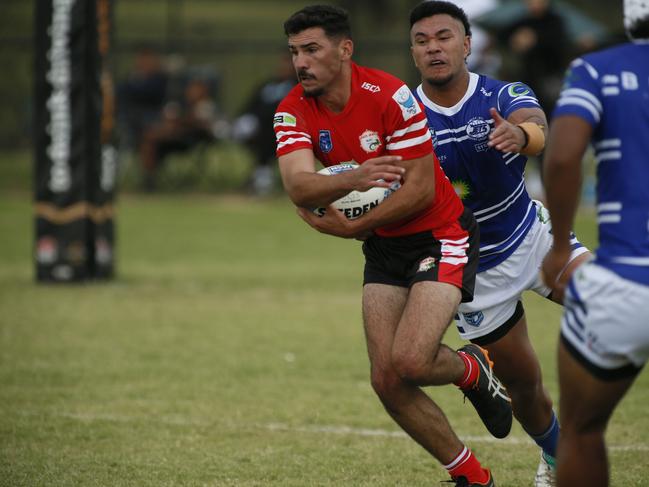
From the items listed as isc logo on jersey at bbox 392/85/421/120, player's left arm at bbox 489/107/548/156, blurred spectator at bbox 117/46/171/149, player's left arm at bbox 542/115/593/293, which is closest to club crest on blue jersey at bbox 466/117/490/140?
player's left arm at bbox 489/107/548/156

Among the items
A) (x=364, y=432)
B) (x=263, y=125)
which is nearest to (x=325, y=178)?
(x=364, y=432)

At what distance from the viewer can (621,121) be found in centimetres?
382

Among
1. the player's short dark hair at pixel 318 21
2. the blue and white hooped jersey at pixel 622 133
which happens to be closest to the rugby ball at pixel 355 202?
the player's short dark hair at pixel 318 21

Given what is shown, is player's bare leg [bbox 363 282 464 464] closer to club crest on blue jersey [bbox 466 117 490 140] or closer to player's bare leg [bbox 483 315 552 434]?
player's bare leg [bbox 483 315 552 434]

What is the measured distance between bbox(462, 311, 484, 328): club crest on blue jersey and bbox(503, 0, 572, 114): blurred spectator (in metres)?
12.8

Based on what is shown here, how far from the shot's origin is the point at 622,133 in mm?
3830

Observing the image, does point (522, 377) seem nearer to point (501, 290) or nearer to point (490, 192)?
point (501, 290)

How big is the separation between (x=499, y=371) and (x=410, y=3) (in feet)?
99.1

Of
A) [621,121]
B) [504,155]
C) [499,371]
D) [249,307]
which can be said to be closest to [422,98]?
[504,155]

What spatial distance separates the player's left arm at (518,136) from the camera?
5141mm

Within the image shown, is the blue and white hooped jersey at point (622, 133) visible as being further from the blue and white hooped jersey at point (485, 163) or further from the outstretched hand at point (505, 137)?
the blue and white hooped jersey at point (485, 163)

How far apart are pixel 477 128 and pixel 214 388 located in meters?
3.20

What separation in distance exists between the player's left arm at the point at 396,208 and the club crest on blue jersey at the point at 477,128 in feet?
2.04

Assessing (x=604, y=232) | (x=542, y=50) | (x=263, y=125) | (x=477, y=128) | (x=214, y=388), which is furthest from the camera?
(x=263, y=125)
